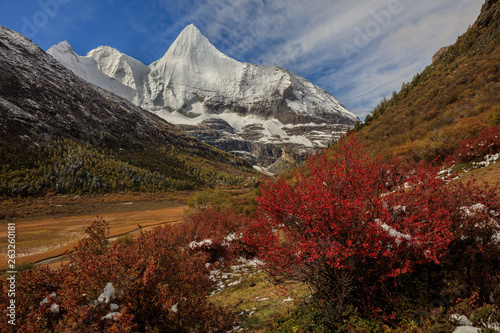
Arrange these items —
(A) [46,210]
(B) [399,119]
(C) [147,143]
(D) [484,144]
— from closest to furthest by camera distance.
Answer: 1. (D) [484,144]
2. (B) [399,119]
3. (A) [46,210]
4. (C) [147,143]

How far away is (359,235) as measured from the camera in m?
3.79

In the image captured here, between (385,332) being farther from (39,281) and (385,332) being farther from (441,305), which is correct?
(39,281)

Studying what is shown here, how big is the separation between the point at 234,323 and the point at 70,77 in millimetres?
142526

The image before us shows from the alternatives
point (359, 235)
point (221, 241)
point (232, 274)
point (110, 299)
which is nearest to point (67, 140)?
point (221, 241)

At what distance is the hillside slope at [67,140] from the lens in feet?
144

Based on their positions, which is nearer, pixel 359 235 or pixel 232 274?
pixel 359 235

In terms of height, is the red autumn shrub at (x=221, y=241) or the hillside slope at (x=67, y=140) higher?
the hillside slope at (x=67, y=140)

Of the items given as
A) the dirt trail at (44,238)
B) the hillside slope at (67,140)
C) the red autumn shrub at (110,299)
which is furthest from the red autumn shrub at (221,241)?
the hillside slope at (67,140)

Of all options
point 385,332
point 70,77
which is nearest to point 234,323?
point 385,332

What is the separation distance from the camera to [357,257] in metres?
3.88

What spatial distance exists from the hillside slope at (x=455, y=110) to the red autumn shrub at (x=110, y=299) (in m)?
5.37

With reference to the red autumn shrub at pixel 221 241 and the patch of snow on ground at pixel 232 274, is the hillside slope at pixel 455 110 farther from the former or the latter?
the red autumn shrub at pixel 221 241

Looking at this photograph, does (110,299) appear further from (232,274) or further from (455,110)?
(455,110)

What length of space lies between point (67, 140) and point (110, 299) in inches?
3027
